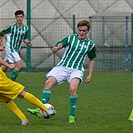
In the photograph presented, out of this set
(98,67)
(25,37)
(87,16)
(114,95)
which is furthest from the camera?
(87,16)

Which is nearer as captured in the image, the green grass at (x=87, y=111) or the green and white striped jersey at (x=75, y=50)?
the green grass at (x=87, y=111)

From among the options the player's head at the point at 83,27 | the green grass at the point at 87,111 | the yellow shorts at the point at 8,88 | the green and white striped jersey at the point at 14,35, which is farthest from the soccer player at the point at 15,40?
the yellow shorts at the point at 8,88

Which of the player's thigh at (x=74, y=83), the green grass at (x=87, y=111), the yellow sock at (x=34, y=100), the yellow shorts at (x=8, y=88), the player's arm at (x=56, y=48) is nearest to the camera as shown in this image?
the green grass at (x=87, y=111)

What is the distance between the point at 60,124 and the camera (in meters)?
8.60

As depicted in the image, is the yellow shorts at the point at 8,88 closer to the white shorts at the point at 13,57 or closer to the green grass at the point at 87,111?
the green grass at the point at 87,111

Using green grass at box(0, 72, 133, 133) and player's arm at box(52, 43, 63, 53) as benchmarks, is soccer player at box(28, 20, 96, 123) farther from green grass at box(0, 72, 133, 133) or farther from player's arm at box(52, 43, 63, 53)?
green grass at box(0, 72, 133, 133)

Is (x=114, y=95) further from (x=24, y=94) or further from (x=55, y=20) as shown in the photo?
(x=55, y=20)

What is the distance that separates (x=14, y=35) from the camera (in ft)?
49.7

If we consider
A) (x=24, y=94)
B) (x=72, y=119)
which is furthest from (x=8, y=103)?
(x=72, y=119)

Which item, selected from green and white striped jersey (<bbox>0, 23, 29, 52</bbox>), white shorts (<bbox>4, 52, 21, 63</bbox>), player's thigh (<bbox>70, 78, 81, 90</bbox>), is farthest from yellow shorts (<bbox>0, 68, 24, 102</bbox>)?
white shorts (<bbox>4, 52, 21, 63</bbox>)

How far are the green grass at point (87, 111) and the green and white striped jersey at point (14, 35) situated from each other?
1.08 meters

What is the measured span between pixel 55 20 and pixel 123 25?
258 cm

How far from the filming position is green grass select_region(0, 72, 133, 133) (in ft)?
26.7

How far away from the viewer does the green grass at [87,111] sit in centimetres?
815
